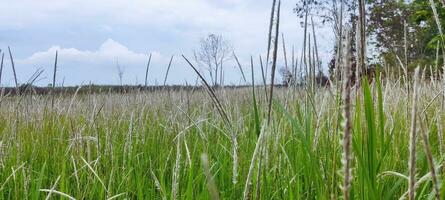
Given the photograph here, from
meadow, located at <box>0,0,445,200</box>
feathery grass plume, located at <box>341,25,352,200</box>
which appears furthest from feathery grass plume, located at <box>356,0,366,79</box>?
feathery grass plume, located at <box>341,25,352,200</box>

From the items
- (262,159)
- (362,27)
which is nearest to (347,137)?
(362,27)

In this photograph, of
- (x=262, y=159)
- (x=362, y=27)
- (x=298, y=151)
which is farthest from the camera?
(x=298, y=151)

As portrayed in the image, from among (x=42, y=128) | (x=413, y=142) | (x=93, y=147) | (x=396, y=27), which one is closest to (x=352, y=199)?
(x=413, y=142)

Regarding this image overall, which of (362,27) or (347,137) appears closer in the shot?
(347,137)

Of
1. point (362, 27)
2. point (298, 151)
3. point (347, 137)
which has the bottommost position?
point (298, 151)

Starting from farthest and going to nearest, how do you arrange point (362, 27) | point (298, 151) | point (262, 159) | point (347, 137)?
point (298, 151) < point (262, 159) < point (362, 27) < point (347, 137)

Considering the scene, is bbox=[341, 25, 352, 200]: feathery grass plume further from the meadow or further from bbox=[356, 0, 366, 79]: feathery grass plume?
bbox=[356, 0, 366, 79]: feathery grass plume

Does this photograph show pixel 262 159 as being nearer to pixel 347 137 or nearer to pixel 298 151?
pixel 347 137

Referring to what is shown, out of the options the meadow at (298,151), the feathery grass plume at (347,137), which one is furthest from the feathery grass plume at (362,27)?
the feathery grass plume at (347,137)

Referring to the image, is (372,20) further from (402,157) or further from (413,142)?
(413,142)

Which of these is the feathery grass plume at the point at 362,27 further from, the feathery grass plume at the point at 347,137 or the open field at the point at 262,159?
the feathery grass plume at the point at 347,137

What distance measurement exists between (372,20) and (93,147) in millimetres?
16863

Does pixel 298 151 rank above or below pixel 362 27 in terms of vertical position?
below

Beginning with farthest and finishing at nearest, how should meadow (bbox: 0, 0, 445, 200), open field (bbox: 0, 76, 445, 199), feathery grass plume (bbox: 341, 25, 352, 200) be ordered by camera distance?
open field (bbox: 0, 76, 445, 199)
meadow (bbox: 0, 0, 445, 200)
feathery grass plume (bbox: 341, 25, 352, 200)
